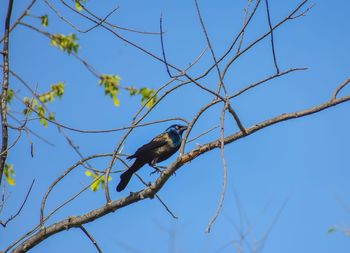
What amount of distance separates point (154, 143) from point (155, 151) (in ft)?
0.29

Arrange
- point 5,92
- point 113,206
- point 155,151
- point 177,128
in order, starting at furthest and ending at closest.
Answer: point 177,128 < point 155,151 < point 5,92 < point 113,206

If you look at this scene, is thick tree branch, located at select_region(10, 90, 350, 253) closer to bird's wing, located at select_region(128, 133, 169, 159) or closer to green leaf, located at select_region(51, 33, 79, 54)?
bird's wing, located at select_region(128, 133, 169, 159)

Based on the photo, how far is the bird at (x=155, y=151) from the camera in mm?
6695

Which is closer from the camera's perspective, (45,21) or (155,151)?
(155,151)

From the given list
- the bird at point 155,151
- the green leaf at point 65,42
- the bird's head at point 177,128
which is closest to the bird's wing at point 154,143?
the bird at point 155,151

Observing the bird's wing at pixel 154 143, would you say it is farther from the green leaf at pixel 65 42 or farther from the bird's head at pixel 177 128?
the green leaf at pixel 65 42

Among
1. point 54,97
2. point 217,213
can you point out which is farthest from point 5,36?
point 54,97

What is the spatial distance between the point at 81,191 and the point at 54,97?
158 inches

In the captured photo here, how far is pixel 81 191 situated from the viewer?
4.43 meters

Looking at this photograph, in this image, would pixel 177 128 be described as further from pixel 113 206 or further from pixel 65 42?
pixel 113 206

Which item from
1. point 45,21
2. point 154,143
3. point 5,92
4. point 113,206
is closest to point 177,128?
point 154,143

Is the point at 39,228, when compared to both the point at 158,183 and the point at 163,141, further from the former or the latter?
the point at 163,141

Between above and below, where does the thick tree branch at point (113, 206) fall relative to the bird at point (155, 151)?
below

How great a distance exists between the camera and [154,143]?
718 centimetres
